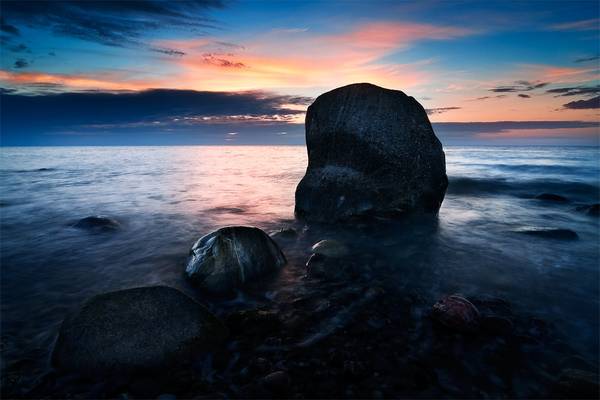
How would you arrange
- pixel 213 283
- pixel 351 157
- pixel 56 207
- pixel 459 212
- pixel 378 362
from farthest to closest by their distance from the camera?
1. pixel 56 207
2. pixel 459 212
3. pixel 351 157
4. pixel 213 283
5. pixel 378 362

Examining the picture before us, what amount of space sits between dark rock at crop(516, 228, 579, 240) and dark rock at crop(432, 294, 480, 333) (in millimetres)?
5564

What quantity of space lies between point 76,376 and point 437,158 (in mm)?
9006

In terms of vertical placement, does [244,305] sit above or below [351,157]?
below

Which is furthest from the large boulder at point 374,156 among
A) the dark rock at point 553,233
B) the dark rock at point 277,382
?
the dark rock at point 277,382

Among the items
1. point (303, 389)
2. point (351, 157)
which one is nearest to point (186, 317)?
point (303, 389)

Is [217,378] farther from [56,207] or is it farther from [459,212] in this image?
[56,207]

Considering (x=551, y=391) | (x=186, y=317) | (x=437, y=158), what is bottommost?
(x=551, y=391)

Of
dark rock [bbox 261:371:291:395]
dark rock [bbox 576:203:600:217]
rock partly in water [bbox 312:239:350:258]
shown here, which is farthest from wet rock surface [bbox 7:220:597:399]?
dark rock [bbox 576:203:600:217]

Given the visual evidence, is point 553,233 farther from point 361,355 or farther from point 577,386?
point 361,355

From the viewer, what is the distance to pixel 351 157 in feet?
30.3

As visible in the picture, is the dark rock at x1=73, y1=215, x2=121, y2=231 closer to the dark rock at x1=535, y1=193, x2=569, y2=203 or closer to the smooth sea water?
the smooth sea water

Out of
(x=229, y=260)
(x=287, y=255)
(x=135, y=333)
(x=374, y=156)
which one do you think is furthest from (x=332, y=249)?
(x=135, y=333)

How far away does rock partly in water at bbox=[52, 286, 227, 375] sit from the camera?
138 inches

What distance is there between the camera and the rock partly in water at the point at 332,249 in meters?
6.67
